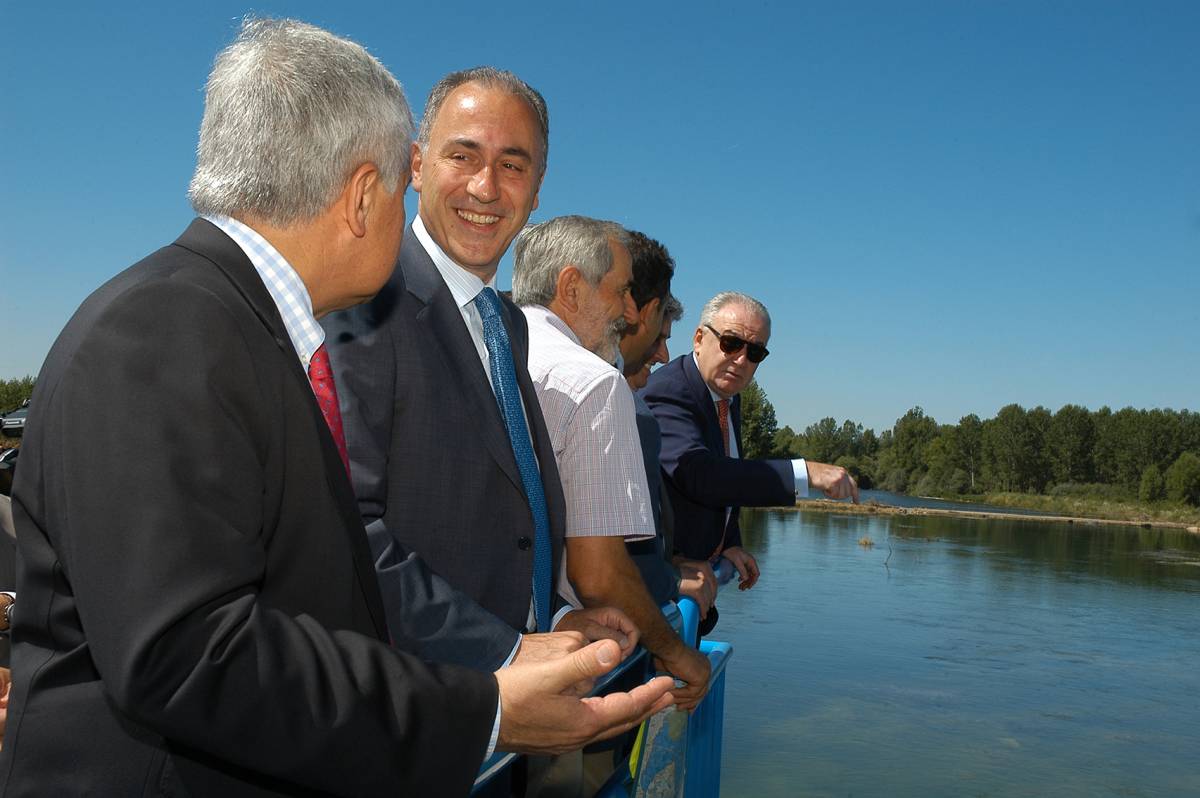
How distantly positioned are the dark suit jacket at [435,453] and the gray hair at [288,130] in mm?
553

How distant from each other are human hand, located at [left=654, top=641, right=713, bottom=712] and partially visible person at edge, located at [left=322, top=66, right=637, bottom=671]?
12.3 inches

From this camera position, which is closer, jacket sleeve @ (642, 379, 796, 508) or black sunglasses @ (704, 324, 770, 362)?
jacket sleeve @ (642, 379, 796, 508)

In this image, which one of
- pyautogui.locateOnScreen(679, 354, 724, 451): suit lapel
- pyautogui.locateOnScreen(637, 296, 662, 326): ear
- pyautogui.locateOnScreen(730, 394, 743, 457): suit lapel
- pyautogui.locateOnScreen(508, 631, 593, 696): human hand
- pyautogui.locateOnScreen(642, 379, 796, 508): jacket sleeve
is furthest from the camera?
pyautogui.locateOnScreen(730, 394, 743, 457): suit lapel

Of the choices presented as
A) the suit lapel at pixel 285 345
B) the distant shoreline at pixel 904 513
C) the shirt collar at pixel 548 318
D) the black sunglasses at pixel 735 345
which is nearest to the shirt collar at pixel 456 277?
the shirt collar at pixel 548 318

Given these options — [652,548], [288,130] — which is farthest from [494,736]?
[652,548]

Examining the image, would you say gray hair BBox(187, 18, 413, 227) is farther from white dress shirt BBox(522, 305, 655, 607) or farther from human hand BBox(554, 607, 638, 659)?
human hand BBox(554, 607, 638, 659)

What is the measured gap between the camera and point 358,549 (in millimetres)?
1177

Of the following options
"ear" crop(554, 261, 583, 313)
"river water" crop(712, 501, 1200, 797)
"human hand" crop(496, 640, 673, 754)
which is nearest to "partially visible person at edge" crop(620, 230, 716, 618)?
"ear" crop(554, 261, 583, 313)

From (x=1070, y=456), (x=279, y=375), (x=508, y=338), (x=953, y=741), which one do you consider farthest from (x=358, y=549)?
(x=1070, y=456)

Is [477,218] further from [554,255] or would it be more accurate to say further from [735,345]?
[735,345]

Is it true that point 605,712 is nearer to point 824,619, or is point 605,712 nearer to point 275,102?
point 275,102

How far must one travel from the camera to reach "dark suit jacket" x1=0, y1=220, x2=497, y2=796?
0.97 m

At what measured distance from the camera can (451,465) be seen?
70.8 inches

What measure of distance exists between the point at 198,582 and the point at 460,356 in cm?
96
